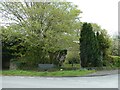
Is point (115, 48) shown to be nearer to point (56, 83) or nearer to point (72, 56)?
point (72, 56)

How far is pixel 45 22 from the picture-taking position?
17969 mm

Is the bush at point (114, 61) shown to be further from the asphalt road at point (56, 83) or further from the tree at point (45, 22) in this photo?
the asphalt road at point (56, 83)

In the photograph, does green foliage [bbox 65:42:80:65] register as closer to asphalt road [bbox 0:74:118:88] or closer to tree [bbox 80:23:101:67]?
tree [bbox 80:23:101:67]

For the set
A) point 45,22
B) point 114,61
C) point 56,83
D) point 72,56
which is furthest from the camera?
point 114,61

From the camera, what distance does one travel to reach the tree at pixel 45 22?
687 inches

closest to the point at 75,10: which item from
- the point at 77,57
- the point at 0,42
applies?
the point at 77,57

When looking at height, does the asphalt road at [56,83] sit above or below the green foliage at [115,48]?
below

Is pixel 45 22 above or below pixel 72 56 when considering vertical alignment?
above

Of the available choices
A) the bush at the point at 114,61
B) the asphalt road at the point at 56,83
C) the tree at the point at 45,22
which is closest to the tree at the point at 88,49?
the tree at the point at 45,22

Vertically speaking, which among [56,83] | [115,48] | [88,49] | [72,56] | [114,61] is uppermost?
[115,48]

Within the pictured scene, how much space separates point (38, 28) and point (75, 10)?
3296 millimetres

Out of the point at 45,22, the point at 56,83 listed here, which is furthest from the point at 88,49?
the point at 56,83

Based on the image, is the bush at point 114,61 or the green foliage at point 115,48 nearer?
the bush at point 114,61

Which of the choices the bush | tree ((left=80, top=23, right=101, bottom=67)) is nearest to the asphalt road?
tree ((left=80, top=23, right=101, bottom=67))
